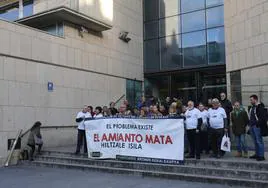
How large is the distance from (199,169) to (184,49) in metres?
11.7

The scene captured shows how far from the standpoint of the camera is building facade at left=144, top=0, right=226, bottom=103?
19.0m

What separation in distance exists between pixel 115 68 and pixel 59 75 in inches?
170

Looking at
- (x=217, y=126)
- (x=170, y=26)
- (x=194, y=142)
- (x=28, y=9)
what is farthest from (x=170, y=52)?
(x=194, y=142)

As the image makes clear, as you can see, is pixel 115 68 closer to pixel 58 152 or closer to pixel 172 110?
pixel 58 152

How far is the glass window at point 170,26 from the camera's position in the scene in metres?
20.3

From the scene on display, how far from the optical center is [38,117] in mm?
14375

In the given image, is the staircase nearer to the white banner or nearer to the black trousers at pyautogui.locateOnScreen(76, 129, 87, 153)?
the white banner

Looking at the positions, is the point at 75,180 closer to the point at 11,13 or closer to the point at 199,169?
the point at 199,169

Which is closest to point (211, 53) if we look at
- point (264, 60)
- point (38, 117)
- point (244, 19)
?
point (244, 19)

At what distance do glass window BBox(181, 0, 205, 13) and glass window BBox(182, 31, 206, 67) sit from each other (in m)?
1.44

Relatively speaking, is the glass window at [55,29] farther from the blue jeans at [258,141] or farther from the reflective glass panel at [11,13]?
the blue jeans at [258,141]

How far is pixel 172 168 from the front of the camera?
984 cm

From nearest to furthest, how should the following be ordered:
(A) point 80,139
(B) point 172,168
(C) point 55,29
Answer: (B) point 172,168, (A) point 80,139, (C) point 55,29

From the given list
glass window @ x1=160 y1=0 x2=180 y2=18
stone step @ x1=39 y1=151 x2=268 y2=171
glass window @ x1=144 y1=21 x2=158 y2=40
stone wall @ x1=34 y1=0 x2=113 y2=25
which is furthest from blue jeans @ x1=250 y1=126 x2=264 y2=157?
glass window @ x1=144 y1=21 x2=158 y2=40
